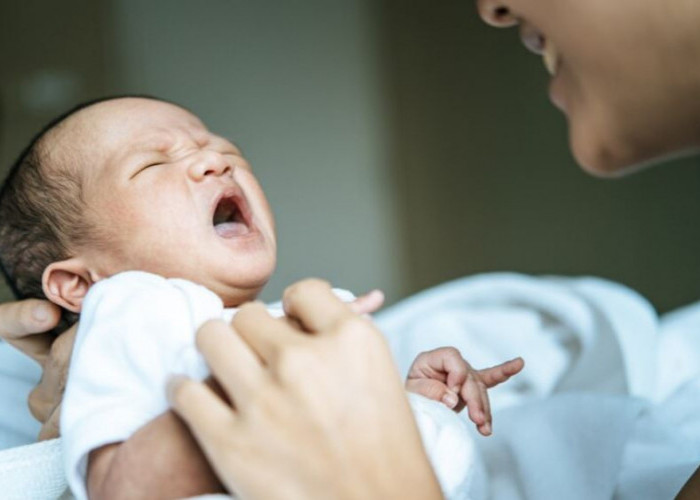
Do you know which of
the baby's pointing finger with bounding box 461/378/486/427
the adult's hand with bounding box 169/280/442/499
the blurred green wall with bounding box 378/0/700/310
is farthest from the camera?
the blurred green wall with bounding box 378/0/700/310

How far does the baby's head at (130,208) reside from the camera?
834mm

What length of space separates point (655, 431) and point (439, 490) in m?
0.55

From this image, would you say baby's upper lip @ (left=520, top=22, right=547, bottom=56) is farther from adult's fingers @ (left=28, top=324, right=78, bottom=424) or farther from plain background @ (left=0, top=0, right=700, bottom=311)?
plain background @ (left=0, top=0, right=700, bottom=311)

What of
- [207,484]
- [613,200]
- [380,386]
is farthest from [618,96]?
[613,200]

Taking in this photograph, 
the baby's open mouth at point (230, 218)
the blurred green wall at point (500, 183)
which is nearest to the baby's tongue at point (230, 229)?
the baby's open mouth at point (230, 218)

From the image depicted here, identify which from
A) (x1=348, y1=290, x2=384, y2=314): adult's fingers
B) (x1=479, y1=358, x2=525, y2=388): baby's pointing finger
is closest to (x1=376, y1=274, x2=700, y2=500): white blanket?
(x1=479, y1=358, x2=525, y2=388): baby's pointing finger

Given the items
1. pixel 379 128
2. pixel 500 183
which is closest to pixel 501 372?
A: pixel 500 183

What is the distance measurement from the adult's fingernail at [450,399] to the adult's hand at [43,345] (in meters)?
0.36

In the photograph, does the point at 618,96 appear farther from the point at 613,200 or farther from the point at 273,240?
the point at 613,200

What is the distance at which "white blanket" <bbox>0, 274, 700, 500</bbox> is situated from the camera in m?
0.90

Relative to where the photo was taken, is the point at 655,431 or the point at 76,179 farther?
the point at 655,431

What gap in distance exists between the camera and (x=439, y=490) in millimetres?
544

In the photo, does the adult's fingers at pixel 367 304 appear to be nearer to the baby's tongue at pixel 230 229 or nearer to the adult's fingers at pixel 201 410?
the adult's fingers at pixel 201 410

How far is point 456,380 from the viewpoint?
0.85 metres
